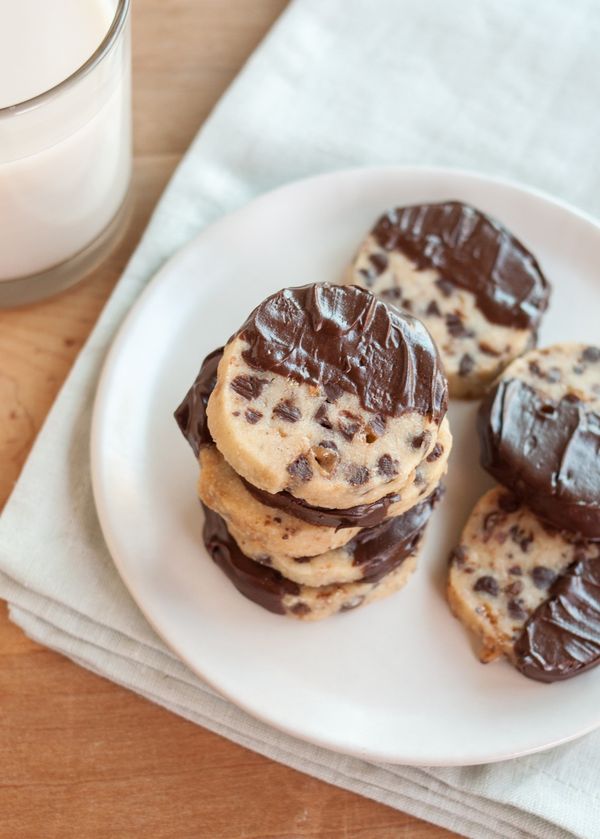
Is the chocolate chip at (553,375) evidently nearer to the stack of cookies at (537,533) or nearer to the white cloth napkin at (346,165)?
the stack of cookies at (537,533)

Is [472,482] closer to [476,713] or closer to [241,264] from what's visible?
[476,713]

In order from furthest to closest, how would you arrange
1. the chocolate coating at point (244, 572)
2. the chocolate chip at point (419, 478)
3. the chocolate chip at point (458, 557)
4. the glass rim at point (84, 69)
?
the chocolate chip at point (458, 557)
the chocolate coating at point (244, 572)
the glass rim at point (84, 69)
the chocolate chip at point (419, 478)

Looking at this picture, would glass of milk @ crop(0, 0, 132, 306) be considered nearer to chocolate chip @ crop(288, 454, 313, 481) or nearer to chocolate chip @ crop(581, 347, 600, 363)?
chocolate chip @ crop(288, 454, 313, 481)

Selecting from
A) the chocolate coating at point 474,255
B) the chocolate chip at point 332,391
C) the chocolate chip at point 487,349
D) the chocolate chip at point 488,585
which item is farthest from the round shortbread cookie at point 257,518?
the chocolate coating at point 474,255

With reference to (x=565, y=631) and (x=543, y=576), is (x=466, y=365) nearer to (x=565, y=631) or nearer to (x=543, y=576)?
(x=543, y=576)

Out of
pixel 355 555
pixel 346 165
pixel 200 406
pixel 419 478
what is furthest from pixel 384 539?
pixel 346 165
